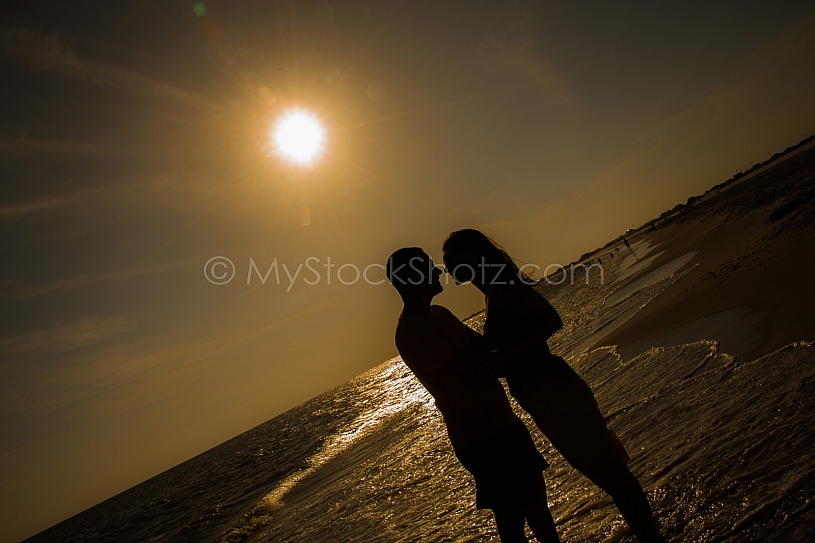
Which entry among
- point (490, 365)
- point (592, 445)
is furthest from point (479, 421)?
point (592, 445)

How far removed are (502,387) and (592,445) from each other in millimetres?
602

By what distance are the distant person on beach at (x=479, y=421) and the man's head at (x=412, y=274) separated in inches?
0.6

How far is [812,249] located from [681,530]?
25.2 ft

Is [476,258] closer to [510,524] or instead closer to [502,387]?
[502,387]

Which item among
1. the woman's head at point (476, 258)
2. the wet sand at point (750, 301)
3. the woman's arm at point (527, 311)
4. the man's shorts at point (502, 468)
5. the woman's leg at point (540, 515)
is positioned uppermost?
the woman's head at point (476, 258)

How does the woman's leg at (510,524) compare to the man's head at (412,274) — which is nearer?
the woman's leg at (510,524)

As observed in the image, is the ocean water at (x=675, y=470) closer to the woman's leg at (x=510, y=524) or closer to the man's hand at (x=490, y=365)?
the woman's leg at (x=510, y=524)

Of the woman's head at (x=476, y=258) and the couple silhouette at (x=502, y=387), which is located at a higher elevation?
the woman's head at (x=476, y=258)

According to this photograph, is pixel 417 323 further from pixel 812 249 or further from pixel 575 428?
pixel 812 249

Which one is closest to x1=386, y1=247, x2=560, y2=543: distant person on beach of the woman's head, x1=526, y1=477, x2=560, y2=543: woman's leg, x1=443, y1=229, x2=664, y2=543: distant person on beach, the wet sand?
x1=526, y1=477, x2=560, y2=543: woman's leg

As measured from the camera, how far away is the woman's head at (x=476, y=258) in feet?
10.00

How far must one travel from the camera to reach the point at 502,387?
2.84 m

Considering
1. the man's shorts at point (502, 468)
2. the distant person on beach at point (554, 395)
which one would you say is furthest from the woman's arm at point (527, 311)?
the man's shorts at point (502, 468)

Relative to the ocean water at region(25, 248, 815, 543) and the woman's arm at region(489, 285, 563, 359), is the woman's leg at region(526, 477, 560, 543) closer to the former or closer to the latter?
the woman's arm at region(489, 285, 563, 359)
